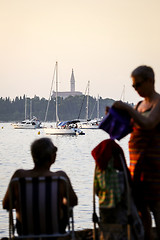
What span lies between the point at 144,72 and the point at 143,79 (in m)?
0.06

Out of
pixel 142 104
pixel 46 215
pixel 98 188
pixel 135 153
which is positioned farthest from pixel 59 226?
pixel 142 104

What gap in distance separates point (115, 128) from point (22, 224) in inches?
41.7

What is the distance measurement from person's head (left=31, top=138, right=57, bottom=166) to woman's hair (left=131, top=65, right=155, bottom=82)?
2.95 feet

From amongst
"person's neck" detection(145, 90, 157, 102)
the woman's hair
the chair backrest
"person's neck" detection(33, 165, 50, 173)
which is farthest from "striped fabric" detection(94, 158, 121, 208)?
the woman's hair

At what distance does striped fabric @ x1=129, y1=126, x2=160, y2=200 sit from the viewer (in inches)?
176

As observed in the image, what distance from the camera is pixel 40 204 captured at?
4.33m

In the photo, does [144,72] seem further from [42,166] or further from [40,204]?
[40,204]

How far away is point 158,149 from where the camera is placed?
14.7ft

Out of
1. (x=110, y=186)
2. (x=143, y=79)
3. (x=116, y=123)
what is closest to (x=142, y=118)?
(x=116, y=123)

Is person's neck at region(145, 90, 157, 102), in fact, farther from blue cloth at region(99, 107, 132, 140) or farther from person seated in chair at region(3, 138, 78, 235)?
person seated in chair at region(3, 138, 78, 235)

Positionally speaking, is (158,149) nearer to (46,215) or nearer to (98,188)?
(98,188)

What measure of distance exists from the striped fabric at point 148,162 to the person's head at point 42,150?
2.34 ft

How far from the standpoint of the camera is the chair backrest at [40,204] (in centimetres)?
433

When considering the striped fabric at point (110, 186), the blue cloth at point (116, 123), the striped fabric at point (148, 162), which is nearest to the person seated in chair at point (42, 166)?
the striped fabric at point (110, 186)
